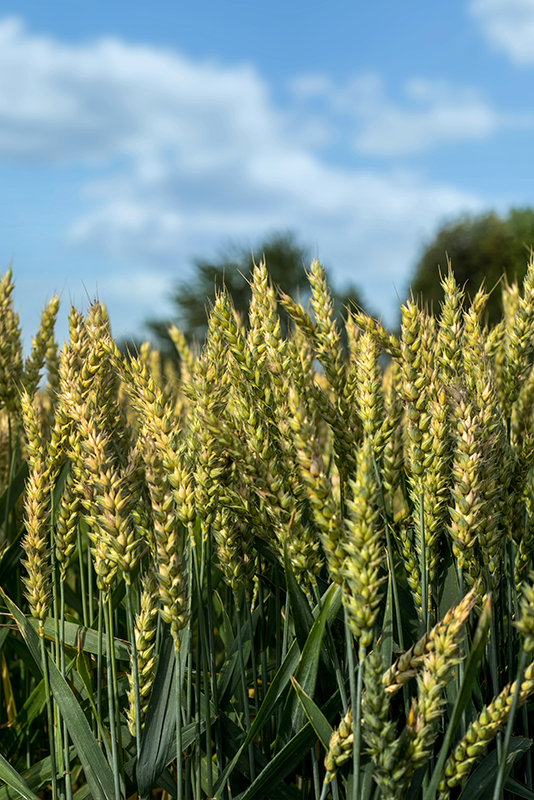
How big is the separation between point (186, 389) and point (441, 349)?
639 millimetres

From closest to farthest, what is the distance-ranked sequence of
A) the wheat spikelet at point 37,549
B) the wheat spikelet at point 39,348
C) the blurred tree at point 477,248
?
the wheat spikelet at point 37,549
the wheat spikelet at point 39,348
the blurred tree at point 477,248

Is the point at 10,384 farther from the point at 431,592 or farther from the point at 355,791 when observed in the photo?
the point at 355,791

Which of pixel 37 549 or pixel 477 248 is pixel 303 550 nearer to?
pixel 37 549

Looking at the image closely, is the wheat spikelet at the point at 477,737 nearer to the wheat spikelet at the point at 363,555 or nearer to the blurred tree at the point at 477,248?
the wheat spikelet at the point at 363,555

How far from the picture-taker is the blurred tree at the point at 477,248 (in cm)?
3081

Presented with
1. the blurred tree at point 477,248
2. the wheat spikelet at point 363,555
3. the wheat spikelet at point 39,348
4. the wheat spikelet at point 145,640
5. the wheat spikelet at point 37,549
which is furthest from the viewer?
the blurred tree at point 477,248

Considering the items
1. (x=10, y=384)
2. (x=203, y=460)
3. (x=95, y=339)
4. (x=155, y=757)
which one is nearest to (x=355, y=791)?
(x=155, y=757)

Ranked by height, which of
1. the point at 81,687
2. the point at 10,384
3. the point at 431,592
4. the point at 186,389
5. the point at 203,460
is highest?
the point at 10,384

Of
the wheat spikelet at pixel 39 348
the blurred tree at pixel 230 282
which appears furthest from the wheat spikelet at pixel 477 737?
the blurred tree at pixel 230 282

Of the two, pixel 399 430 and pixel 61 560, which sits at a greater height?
pixel 399 430

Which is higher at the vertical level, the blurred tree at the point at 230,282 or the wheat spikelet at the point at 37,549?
the blurred tree at the point at 230,282

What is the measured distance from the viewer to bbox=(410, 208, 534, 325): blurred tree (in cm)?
3081

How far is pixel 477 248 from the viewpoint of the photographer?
3266 centimetres

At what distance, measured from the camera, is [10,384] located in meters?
2.21
